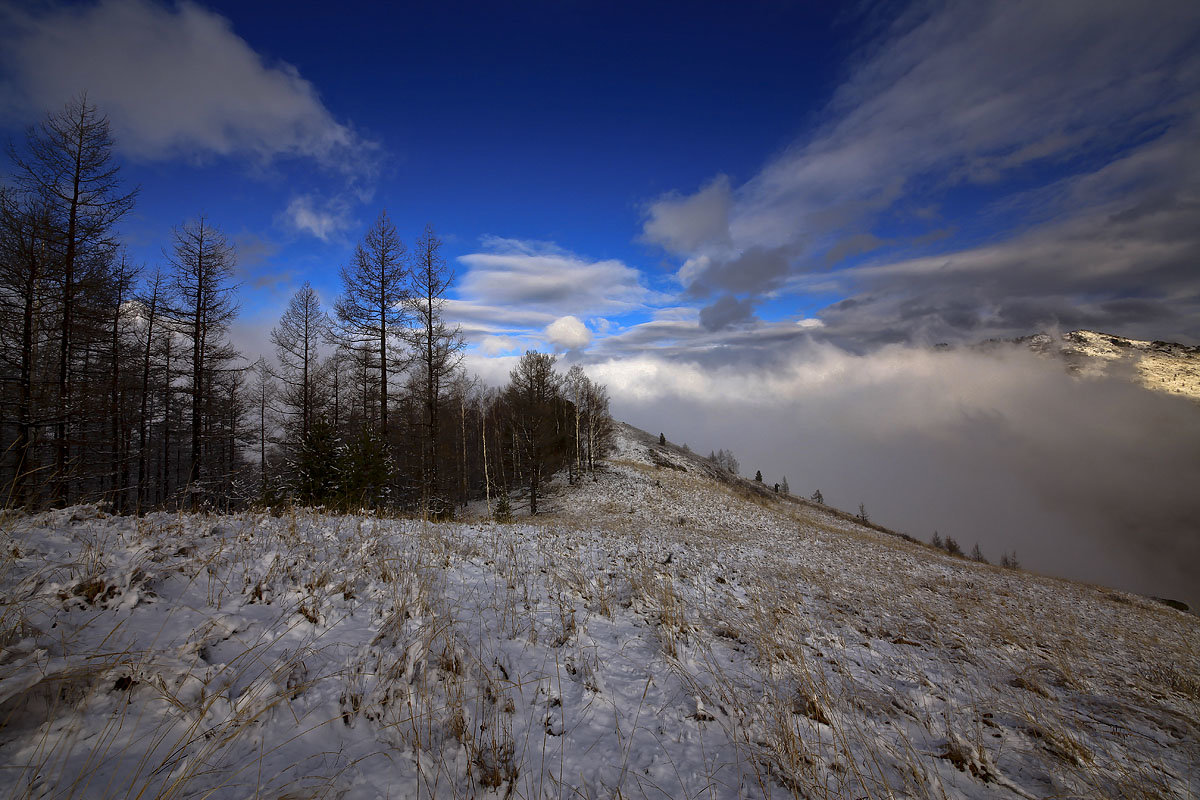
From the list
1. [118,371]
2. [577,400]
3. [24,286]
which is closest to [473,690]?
[24,286]

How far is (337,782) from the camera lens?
213 cm

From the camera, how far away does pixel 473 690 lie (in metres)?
3.12

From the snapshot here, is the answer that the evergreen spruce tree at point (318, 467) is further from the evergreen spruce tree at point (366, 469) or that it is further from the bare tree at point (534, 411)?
the bare tree at point (534, 411)

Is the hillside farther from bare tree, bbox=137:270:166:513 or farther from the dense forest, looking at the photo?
bare tree, bbox=137:270:166:513

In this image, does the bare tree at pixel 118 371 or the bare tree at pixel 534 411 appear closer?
the bare tree at pixel 118 371

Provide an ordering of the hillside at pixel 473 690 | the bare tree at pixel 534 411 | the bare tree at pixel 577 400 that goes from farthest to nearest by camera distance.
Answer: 1. the bare tree at pixel 577 400
2. the bare tree at pixel 534 411
3. the hillside at pixel 473 690

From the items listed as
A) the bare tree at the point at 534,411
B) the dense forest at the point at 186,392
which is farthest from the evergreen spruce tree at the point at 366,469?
the bare tree at the point at 534,411

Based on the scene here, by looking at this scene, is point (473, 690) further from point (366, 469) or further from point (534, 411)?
point (534, 411)

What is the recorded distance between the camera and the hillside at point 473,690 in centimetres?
218

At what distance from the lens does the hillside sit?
2.18m

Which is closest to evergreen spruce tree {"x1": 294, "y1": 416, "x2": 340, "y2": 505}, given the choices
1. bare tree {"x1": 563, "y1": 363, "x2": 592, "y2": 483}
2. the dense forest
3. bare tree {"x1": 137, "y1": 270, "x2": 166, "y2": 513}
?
the dense forest

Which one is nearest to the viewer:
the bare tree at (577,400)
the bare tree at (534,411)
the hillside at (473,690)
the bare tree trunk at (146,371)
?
the hillside at (473,690)

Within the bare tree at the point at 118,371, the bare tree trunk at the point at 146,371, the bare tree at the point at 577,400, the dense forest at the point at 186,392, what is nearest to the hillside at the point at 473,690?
the dense forest at the point at 186,392

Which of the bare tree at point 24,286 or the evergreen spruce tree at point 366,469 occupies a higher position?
the bare tree at point 24,286
